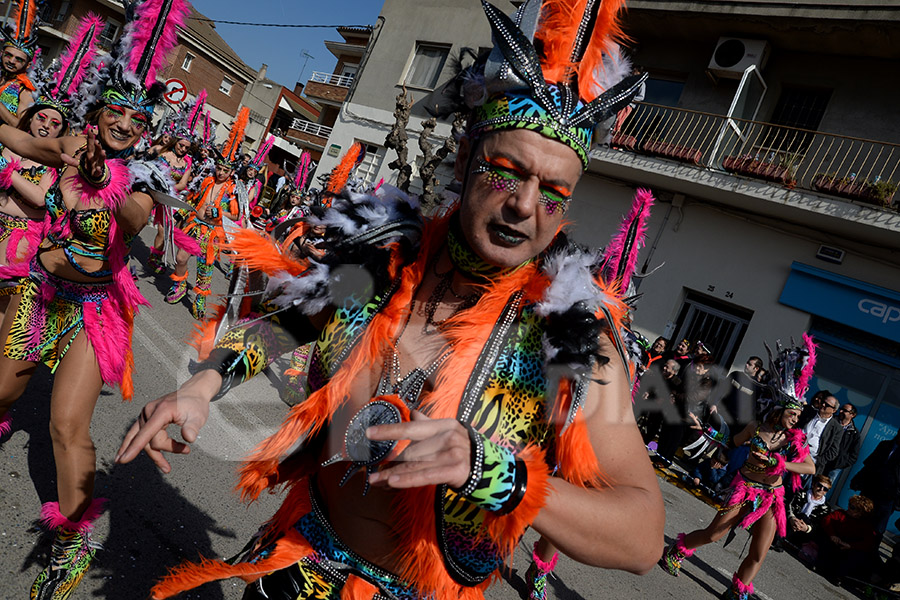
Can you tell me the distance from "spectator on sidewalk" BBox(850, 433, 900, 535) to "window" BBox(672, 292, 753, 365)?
12.1 ft

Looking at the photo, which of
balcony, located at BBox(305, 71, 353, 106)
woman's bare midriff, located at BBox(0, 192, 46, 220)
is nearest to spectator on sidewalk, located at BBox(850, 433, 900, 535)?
woman's bare midriff, located at BBox(0, 192, 46, 220)

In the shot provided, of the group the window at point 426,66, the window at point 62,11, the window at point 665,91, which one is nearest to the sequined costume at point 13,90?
the window at point 665,91

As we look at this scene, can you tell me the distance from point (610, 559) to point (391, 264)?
0.93 metres

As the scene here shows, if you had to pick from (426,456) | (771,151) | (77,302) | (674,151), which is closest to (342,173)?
(77,302)

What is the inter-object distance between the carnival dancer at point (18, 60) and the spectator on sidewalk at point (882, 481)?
402 inches

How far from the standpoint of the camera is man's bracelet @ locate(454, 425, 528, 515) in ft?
3.44

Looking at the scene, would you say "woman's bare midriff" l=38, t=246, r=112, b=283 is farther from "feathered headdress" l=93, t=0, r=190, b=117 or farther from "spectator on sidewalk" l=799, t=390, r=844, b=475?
"spectator on sidewalk" l=799, t=390, r=844, b=475

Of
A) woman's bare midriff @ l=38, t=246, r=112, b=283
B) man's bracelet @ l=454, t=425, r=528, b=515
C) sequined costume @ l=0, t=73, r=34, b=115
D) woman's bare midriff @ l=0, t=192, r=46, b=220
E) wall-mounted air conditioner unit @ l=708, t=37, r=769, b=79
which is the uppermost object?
wall-mounted air conditioner unit @ l=708, t=37, r=769, b=79

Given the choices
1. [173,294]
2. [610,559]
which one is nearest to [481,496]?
[610,559]

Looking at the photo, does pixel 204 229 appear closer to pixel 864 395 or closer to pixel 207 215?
pixel 207 215

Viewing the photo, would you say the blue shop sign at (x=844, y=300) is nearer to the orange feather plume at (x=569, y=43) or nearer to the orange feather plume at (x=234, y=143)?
the orange feather plume at (x=234, y=143)

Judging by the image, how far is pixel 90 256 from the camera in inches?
113

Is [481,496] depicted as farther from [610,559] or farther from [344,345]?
[344,345]

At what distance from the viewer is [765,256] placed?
428 inches
